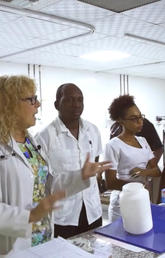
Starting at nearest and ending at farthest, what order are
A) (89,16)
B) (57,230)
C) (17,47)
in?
(57,230) → (89,16) → (17,47)

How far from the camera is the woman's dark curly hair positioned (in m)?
2.16

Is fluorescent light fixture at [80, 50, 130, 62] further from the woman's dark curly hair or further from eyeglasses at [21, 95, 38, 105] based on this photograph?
eyeglasses at [21, 95, 38, 105]

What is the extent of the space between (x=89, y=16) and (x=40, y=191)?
1.86 metres

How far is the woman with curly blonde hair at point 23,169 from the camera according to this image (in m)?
1.30

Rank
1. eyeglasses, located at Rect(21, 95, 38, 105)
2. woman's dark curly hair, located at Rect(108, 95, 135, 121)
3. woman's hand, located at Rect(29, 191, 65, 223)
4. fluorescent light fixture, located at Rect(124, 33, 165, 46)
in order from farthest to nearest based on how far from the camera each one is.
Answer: fluorescent light fixture, located at Rect(124, 33, 165, 46) < woman's dark curly hair, located at Rect(108, 95, 135, 121) < eyeglasses, located at Rect(21, 95, 38, 105) < woman's hand, located at Rect(29, 191, 65, 223)

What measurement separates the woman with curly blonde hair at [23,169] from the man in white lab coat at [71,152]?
0.34m

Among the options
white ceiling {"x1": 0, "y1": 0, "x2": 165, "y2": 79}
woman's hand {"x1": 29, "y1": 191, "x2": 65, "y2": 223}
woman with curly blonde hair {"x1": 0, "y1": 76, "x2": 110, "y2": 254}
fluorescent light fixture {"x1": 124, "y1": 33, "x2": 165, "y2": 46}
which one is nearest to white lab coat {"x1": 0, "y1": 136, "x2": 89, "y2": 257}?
woman with curly blonde hair {"x1": 0, "y1": 76, "x2": 110, "y2": 254}

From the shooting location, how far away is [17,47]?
12.8 ft

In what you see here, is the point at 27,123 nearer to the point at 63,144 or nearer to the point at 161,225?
the point at 63,144

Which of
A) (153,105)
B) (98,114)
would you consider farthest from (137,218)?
(153,105)

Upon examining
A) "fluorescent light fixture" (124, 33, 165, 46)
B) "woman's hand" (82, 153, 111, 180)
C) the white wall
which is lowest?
"woman's hand" (82, 153, 111, 180)

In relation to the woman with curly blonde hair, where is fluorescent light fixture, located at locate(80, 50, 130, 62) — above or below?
above

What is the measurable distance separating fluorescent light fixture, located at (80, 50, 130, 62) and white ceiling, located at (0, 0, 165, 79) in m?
0.13

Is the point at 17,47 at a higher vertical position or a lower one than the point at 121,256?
higher
